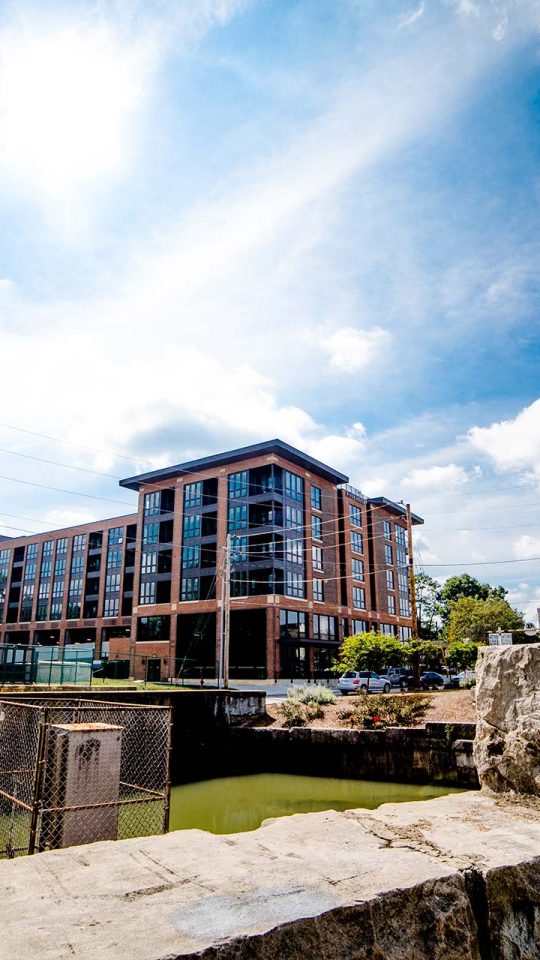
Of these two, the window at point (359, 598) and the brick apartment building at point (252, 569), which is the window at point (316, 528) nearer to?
the brick apartment building at point (252, 569)

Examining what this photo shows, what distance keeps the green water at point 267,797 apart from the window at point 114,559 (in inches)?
2297

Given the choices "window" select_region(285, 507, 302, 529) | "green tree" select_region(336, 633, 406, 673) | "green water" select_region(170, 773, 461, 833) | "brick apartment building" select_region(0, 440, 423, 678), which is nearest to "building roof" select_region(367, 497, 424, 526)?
"brick apartment building" select_region(0, 440, 423, 678)

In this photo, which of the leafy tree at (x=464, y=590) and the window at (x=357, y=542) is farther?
the leafy tree at (x=464, y=590)

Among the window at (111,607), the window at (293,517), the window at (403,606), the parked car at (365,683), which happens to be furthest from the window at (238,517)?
the window at (403,606)

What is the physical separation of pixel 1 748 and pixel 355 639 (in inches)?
1170

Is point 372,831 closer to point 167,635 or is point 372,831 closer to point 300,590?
point 300,590

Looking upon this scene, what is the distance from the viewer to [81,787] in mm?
6297

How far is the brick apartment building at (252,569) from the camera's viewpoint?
5294cm

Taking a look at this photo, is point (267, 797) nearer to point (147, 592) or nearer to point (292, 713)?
point (292, 713)

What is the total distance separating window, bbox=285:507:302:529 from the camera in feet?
182

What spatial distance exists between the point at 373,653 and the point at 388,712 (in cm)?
1693

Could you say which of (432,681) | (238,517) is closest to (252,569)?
(238,517)

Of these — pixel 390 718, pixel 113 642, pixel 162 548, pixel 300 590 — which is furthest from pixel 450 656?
pixel 113 642

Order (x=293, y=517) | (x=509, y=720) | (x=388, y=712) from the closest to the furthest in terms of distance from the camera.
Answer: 1. (x=509, y=720)
2. (x=388, y=712)
3. (x=293, y=517)
